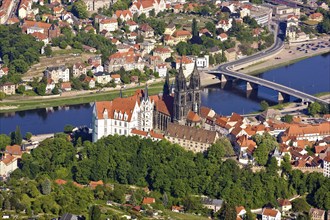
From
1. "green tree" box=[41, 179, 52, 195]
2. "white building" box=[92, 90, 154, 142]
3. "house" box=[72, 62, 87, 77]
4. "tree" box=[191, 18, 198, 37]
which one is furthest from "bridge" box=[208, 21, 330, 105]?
"green tree" box=[41, 179, 52, 195]

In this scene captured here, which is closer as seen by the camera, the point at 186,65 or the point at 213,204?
the point at 213,204

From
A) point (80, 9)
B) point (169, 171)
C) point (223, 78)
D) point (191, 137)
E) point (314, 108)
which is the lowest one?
point (223, 78)

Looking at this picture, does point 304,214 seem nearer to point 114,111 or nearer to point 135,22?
point 114,111

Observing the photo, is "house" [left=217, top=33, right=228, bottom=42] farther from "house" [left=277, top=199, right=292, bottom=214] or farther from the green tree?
the green tree

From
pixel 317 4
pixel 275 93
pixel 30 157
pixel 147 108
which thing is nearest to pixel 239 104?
pixel 275 93

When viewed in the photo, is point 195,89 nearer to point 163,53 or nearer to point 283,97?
point 283,97

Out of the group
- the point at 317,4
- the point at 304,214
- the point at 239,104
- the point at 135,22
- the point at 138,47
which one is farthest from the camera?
the point at 317,4

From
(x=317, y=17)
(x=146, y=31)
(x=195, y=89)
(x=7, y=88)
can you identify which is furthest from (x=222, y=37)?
(x=195, y=89)
